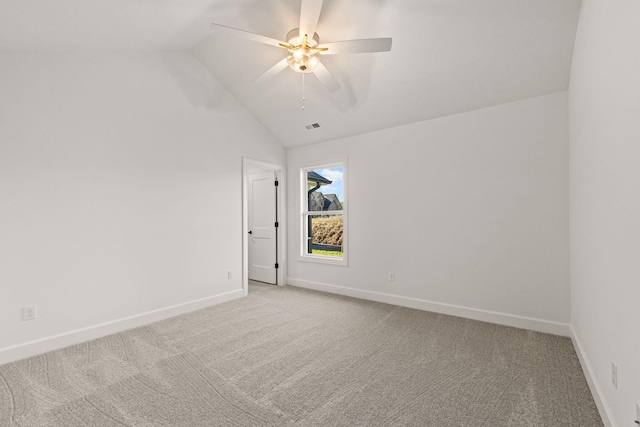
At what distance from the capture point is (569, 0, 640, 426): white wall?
4.25 feet

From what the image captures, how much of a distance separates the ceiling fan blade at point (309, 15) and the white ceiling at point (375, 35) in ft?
1.56

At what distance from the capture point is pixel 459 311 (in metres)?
3.62

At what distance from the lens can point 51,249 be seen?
2807 millimetres

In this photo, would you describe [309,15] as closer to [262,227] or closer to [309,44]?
[309,44]

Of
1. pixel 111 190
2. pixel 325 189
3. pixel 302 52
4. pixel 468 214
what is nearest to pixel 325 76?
pixel 302 52

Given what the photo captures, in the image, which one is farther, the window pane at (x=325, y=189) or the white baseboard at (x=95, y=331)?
the window pane at (x=325, y=189)

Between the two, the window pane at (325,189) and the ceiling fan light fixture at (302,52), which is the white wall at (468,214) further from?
the ceiling fan light fixture at (302,52)

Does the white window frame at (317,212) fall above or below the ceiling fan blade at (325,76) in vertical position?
below

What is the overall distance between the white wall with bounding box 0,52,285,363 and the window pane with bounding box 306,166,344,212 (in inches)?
52.4

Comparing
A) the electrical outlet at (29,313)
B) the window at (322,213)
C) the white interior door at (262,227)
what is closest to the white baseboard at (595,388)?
the window at (322,213)

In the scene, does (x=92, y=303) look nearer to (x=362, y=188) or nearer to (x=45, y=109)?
(x=45, y=109)

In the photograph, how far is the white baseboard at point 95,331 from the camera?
2.60 m

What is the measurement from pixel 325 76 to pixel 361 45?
0.56m

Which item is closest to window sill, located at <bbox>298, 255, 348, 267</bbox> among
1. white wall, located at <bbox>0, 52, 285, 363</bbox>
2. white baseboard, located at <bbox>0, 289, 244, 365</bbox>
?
white wall, located at <bbox>0, 52, 285, 363</bbox>
